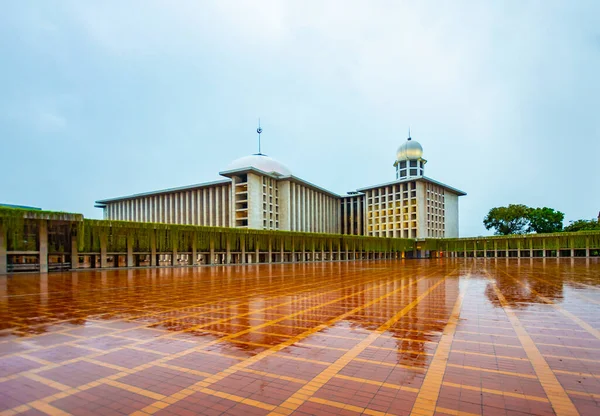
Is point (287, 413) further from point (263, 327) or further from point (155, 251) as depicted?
point (155, 251)

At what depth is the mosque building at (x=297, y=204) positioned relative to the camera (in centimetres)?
5725

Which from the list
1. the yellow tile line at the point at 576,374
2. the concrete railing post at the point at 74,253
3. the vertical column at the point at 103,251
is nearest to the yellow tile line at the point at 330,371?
the yellow tile line at the point at 576,374

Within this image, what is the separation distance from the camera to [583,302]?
8.87 metres

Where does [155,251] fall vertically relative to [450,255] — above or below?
above

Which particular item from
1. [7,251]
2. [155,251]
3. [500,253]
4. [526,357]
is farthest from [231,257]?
[500,253]

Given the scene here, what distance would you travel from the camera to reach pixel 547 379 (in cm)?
379

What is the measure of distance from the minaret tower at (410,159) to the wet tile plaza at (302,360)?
7079cm

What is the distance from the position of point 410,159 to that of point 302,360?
76.2 m

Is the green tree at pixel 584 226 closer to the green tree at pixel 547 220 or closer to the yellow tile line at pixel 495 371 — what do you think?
the green tree at pixel 547 220

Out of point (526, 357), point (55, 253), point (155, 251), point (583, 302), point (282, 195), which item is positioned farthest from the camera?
point (282, 195)

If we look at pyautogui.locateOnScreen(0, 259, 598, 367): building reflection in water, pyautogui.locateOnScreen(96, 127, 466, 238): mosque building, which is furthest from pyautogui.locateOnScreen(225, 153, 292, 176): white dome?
pyautogui.locateOnScreen(0, 259, 598, 367): building reflection in water

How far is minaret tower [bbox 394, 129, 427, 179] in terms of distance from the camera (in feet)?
250

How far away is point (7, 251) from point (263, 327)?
22.7 meters

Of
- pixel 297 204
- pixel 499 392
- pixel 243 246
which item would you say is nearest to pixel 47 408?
pixel 499 392
